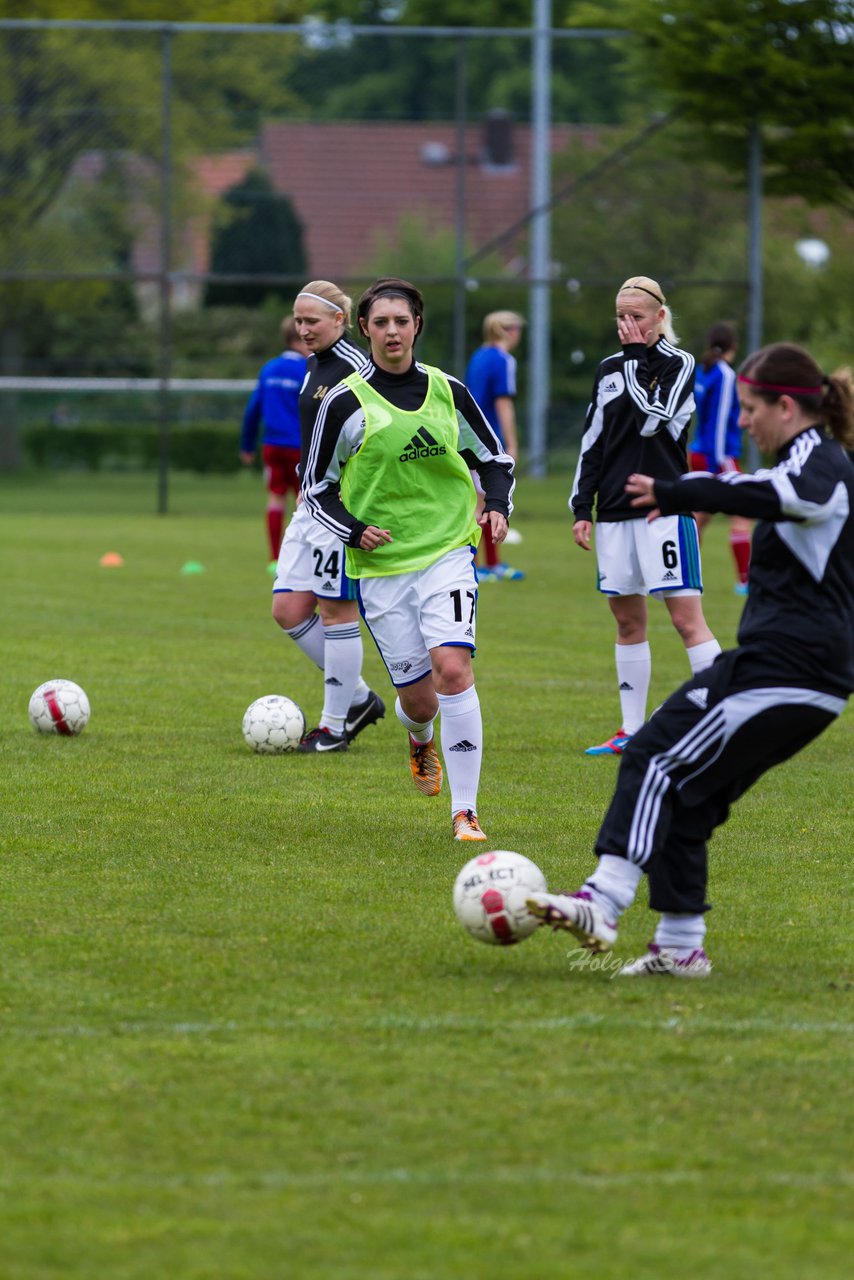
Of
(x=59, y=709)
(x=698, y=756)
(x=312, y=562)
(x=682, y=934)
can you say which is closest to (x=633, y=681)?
(x=312, y=562)

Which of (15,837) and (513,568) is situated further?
(513,568)

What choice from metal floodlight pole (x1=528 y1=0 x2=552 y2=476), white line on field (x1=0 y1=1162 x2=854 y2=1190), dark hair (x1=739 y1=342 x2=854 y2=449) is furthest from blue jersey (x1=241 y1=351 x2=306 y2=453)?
white line on field (x1=0 y1=1162 x2=854 y2=1190)

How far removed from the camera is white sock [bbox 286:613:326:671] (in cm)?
883

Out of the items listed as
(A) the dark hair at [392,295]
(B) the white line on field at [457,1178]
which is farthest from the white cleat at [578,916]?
(A) the dark hair at [392,295]

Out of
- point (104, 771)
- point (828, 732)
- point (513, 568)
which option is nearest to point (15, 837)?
point (104, 771)

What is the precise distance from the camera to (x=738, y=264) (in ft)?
83.5

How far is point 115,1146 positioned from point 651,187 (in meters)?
23.0

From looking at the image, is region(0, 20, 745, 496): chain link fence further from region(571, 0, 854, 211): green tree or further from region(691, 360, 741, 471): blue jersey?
region(691, 360, 741, 471): blue jersey

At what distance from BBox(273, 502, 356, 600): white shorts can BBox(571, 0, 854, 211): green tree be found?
16259 millimetres

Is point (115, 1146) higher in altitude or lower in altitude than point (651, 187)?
lower

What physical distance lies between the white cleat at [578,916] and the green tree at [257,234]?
71.4 ft

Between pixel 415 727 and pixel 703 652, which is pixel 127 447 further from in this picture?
pixel 415 727

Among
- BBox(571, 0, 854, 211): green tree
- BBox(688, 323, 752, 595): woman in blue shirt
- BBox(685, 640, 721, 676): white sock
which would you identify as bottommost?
BBox(685, 640, 721, 676): white sock

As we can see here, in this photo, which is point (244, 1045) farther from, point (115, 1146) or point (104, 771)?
point (104, 771)
